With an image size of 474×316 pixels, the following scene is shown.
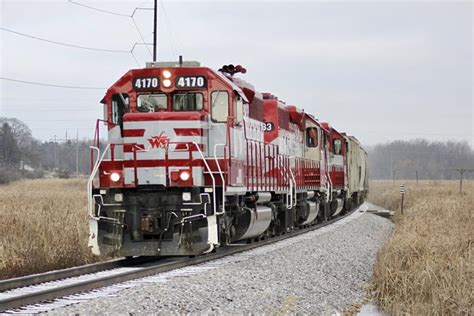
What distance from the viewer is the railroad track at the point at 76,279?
8.12 metres

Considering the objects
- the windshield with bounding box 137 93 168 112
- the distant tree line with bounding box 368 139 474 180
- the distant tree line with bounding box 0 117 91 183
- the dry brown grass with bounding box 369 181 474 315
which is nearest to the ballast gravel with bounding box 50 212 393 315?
the dry brown grass with bounding box 369 181 474 315

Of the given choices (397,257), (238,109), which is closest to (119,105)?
(238,109)

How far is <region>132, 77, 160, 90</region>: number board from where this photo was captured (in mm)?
12875

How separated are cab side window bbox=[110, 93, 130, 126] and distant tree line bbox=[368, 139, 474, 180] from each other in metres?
108

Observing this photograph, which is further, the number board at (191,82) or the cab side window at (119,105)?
the cab side window at (119,105)

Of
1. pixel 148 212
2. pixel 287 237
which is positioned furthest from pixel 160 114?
pixel 287 237

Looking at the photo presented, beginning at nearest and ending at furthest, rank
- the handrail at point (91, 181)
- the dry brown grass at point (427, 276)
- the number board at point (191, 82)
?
the dry brown grass at point (427, 276)
the handrail at point (91, 181)
the number board at point (191, 82)

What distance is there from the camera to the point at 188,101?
12906mm

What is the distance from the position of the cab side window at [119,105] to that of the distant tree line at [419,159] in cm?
10845

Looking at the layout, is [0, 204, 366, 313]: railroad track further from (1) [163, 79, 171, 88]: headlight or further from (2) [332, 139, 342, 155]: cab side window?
(2) [332, 139, 342, 155]: cab side window

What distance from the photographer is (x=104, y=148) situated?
41.5 ft

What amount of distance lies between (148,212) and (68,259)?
1.91 meters

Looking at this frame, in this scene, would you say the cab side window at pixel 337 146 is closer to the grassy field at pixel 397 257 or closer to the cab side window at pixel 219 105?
the grassy field at pixel 397 257

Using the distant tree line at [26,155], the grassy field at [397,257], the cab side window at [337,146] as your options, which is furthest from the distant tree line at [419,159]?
the grassy field at [397,257]
